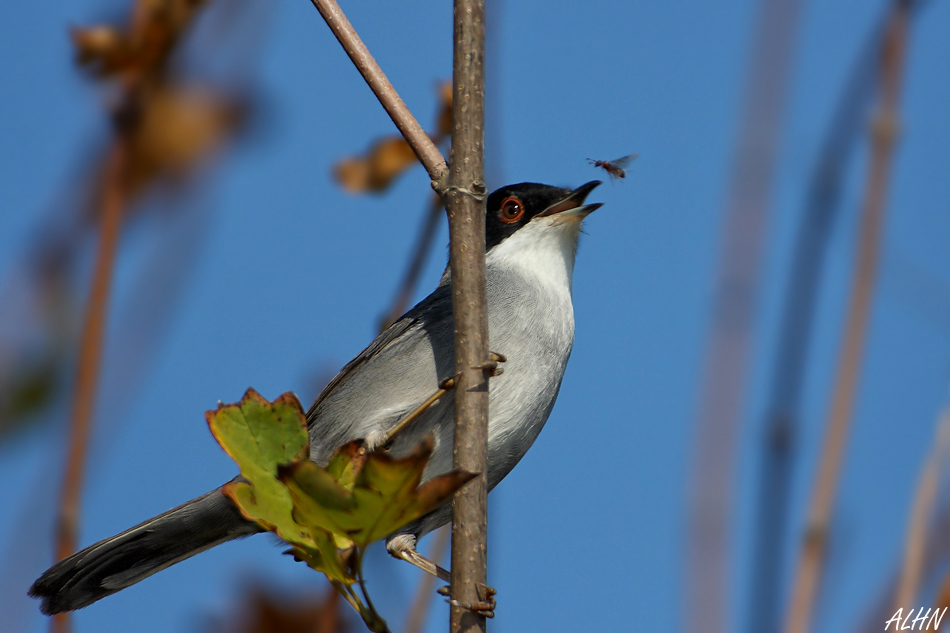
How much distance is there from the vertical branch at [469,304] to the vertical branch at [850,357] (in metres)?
0.77

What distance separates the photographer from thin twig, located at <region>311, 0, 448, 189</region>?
7.99ft

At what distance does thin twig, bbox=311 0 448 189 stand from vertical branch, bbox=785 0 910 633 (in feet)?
3.50

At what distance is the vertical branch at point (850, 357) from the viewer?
1.74 meters

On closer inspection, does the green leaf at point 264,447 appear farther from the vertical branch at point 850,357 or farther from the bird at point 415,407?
the bird at point 415,407

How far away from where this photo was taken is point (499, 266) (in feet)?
14.8

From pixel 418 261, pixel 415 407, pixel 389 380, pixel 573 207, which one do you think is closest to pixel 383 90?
pixel 418 261

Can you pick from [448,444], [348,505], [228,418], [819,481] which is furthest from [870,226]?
[448,444]

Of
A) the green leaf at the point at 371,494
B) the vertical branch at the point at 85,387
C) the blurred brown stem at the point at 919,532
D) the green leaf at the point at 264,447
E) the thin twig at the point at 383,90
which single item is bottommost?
the blurred brown stem at the point at 919,532

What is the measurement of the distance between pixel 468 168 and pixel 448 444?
169 cm

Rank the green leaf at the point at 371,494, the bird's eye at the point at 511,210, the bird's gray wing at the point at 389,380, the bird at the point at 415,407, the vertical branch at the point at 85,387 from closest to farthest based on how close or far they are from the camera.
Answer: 1. the green leaf at the point at 371,494
2. the vertical branch at the point at 85,387
3. the bird at the point at 415,407
4. the bird's gray wing at the point at 389,380
5. the bird's eye at the point at 511,210

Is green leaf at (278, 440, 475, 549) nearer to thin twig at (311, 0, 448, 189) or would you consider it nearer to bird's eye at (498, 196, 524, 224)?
thin twig at (311, 0, 448, 189)

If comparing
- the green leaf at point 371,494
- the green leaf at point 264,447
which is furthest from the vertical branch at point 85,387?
the green leaf at point 371,494

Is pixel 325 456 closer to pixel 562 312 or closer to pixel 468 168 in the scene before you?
pixel 562 312

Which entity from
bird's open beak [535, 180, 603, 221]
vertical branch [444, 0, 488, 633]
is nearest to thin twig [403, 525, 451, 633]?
vertical branch [444, 0, 488, 633]
